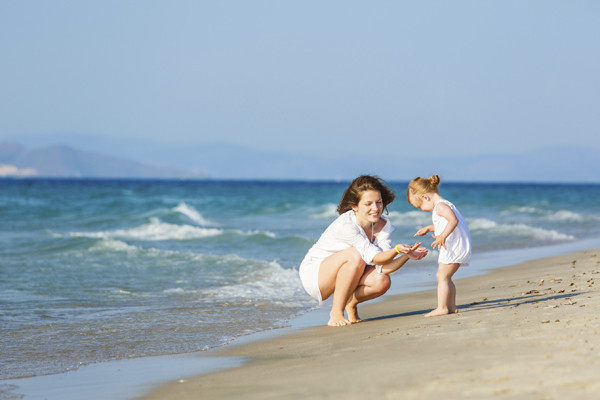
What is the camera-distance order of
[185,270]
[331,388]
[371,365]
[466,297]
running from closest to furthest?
[331,388]
[371,365]
[466,297]
[185,270]

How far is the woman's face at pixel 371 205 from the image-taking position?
595cm

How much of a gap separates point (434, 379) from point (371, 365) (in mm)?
595

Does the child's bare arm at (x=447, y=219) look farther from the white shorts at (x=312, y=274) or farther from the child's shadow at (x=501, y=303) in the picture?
the white shorts at (x=312, y=274)

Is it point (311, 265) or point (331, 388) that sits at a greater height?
point (311, 265)

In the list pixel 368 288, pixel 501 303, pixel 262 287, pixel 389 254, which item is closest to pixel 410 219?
pixel 262 287

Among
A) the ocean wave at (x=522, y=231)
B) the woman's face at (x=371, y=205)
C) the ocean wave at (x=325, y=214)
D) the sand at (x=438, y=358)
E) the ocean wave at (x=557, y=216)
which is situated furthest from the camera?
the ocean wave at (x=325, y=214)

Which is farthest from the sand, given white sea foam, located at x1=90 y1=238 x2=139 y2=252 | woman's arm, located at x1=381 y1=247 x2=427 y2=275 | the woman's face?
white sea foam, located at x1=90 y1=238 x2=139 y2=252

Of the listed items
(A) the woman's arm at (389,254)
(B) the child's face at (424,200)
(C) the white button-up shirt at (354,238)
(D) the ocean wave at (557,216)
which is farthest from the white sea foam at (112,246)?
(D) the ocean wave at (557,216)

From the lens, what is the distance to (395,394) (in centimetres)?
348

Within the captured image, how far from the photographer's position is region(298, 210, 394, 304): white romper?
597 centimetres

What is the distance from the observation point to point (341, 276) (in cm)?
618

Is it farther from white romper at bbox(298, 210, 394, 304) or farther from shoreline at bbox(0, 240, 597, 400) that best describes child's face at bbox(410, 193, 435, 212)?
shoreline at bbox(0, 240, 597, 400)

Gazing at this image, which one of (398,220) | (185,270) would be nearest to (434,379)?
(185,270)

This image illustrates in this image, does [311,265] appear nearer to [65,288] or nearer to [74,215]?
[65,288]
